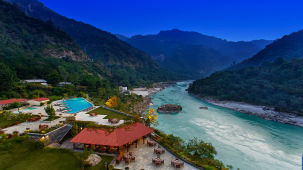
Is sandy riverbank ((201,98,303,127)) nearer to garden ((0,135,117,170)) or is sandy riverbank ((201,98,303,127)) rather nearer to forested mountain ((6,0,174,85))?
garden ((0,135,117,170))

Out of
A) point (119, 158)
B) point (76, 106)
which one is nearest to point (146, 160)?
point (119, 158)

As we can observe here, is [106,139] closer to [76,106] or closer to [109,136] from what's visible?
[109,136]

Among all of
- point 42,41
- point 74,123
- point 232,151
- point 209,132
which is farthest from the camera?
point 42,41

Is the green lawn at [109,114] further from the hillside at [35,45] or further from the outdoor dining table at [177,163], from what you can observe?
the hillside at [35,45]

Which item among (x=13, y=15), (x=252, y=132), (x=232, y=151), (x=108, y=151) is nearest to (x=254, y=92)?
(x=252, y=132)

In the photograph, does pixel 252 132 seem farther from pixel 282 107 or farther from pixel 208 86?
pixel 208 86

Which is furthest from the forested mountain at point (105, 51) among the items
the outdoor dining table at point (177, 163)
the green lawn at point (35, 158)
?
the outdoor dining table at point (177, 163)

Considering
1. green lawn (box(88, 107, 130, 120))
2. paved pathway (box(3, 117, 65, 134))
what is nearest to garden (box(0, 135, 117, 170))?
paved pathway (box(3, 117, 65, 134))
